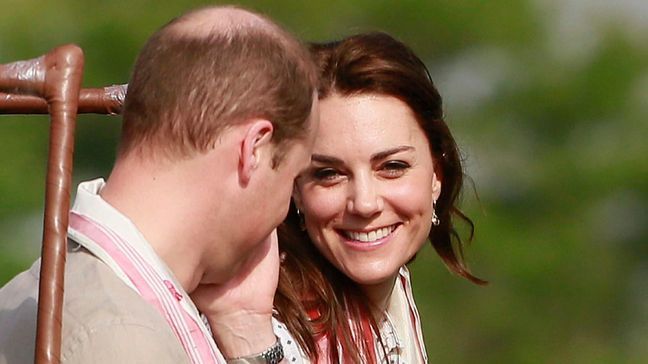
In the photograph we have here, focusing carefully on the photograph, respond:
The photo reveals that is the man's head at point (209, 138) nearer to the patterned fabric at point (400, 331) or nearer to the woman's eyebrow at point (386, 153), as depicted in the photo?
the woman's eyebrow at point (386, 153)

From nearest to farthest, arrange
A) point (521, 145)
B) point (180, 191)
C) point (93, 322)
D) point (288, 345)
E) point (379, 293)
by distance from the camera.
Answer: point (93, 322)
point (180, 191)
point (288, 345)
point (379, 293)
point (521, 145)

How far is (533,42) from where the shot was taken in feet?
23.9

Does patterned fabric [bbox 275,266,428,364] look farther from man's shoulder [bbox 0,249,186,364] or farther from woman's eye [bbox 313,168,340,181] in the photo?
man's shoulder [bbox 0,249,186,364]

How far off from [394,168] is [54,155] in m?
1.31

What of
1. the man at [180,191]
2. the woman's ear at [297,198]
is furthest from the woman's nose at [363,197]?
the man at [180,191]

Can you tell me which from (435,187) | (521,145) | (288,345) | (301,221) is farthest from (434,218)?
(521,145)

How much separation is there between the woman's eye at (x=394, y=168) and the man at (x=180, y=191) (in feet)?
3.02

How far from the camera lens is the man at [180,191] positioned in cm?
183

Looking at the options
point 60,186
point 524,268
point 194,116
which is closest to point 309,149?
point 194,116

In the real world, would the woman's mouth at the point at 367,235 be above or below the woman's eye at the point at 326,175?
below

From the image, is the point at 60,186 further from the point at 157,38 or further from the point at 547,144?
the point at 547,144

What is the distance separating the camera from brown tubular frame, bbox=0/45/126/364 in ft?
5.74

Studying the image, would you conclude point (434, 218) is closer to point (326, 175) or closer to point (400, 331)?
point (400, 331)

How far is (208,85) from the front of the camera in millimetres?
1966
